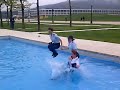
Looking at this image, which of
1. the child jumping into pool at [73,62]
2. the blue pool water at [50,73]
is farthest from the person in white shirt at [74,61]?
the blue pool water at [50,73]

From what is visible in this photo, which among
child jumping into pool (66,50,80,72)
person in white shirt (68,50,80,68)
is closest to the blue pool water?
child jumping into pool (66,50,80,72)

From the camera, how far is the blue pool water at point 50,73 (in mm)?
9727

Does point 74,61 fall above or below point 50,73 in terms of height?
above

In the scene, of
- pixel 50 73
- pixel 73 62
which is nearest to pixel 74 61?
pixel 73 62

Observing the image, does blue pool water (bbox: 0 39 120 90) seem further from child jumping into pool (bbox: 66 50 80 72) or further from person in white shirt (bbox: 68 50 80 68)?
person in white shirt (bbox: 68 50 80 68)

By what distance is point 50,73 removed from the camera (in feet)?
37.7

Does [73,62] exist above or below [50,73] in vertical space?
above

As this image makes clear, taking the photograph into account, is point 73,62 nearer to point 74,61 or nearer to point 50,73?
point 74,61

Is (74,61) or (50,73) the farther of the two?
(50,73)

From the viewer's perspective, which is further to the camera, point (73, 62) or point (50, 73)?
point (50, 73)

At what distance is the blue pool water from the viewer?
973 cm

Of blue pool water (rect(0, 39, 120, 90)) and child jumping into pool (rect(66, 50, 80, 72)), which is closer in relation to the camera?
blue pool water (rect(0, 39, 120, 90))

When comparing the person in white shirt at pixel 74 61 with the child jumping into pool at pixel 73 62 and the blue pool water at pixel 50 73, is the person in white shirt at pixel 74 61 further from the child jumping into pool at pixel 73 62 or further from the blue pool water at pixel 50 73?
the blue pool water at pixel 50 73

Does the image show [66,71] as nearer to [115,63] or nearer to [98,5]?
[115,63]
